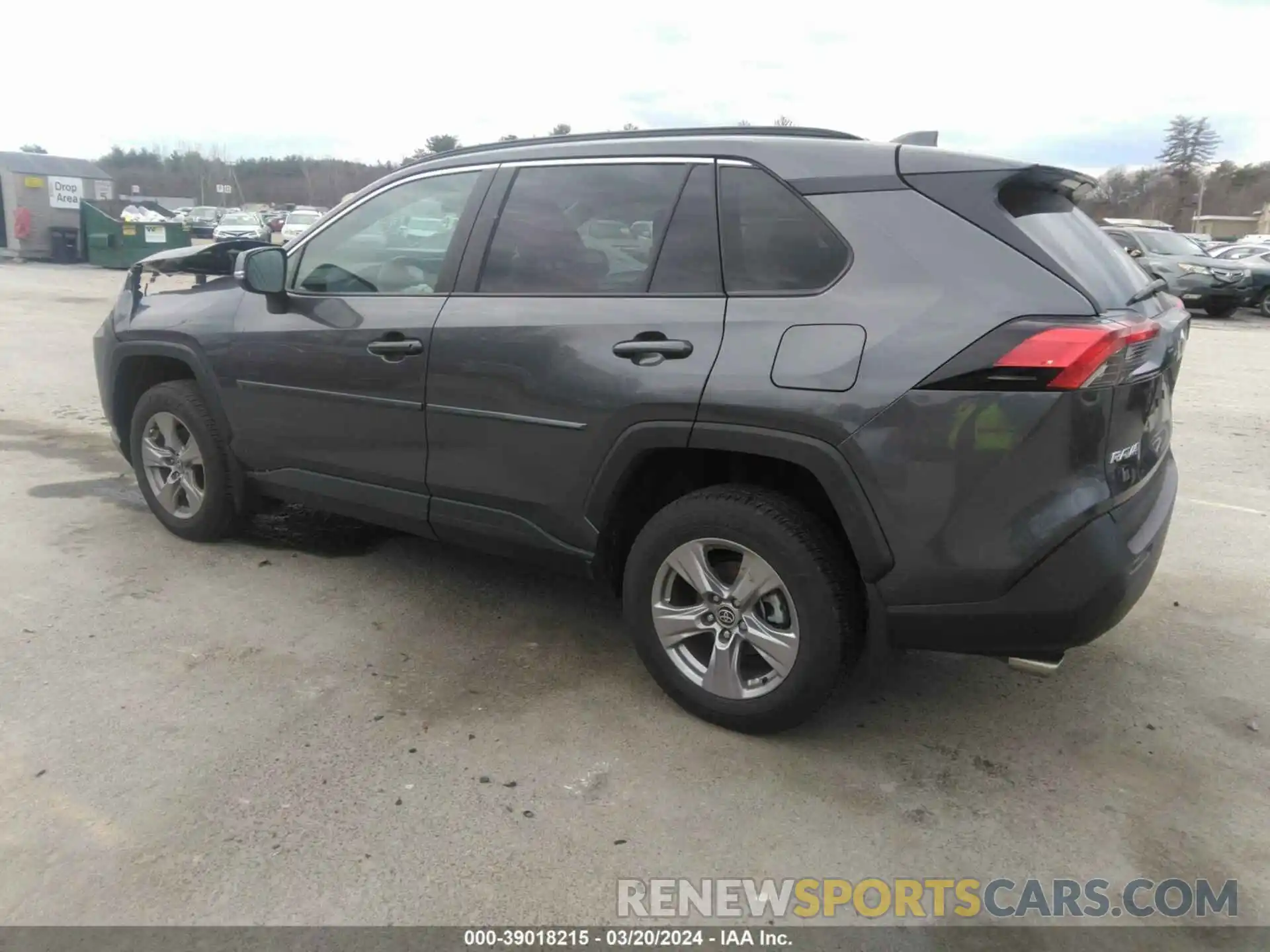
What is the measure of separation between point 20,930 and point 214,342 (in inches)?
107

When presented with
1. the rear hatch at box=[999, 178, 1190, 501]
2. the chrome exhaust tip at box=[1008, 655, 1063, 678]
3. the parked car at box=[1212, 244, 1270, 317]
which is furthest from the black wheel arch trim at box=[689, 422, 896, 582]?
the parked car at box=[1212, 244, 1270, 317]

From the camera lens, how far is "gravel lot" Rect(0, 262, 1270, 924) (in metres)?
2.56

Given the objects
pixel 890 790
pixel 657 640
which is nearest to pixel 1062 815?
pixel 890 790

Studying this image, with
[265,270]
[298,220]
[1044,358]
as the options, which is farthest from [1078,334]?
[298,220]

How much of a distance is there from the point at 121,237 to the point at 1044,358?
2585 centimetres

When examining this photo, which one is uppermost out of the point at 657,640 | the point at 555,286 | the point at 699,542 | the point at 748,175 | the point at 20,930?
the point at 748,175

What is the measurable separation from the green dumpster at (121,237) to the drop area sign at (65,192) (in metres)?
1.45

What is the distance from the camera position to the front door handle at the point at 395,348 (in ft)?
12.0

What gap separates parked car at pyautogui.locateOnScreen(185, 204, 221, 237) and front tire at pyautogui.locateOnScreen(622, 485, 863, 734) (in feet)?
112

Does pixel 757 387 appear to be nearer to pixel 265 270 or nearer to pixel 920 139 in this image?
pixel 920 139

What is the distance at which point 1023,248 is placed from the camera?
2.67m

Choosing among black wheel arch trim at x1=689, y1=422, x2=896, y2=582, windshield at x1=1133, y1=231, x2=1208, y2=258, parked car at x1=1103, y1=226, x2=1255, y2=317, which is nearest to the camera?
black wheel arch trim at x1=689, y1=422, x2=896, y2=582

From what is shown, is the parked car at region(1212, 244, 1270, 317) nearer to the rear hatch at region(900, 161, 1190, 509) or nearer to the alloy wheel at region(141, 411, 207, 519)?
the rear hatch at region(900, 161, 1190, 509)

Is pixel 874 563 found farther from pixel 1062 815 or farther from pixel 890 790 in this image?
pixel 1062 815
